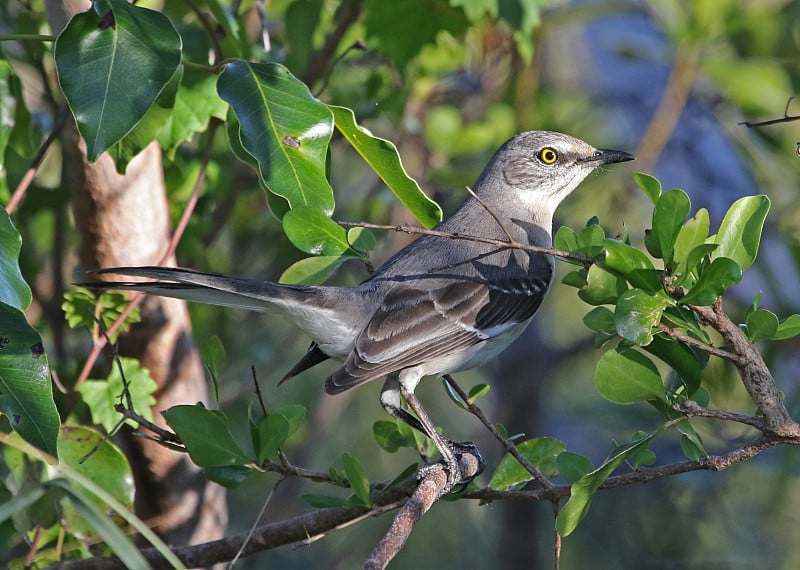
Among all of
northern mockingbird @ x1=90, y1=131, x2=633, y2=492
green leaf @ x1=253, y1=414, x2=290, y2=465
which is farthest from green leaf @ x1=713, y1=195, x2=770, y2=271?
green leaf @ x1=253, y1=414, x2=290, y2=465

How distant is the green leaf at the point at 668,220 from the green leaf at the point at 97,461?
195 centimetres

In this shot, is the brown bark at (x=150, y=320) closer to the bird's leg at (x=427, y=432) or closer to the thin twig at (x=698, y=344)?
the bird's leg at (x=427, y=432)

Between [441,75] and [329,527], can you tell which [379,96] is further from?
[329,527]

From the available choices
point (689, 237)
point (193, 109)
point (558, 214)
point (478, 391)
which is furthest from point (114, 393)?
point (558, 214)

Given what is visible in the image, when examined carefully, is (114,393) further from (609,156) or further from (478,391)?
(609,156)

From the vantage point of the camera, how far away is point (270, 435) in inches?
111

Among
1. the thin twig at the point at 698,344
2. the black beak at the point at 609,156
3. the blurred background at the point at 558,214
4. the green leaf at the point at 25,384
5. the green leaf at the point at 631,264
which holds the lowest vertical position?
the blurred background at the point at 558,214

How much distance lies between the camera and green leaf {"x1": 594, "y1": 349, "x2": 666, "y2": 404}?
249 centimetres

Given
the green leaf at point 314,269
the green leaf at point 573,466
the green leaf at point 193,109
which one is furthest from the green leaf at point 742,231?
the green leaf at point 193,109

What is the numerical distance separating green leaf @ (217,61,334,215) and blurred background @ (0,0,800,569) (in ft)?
5.70

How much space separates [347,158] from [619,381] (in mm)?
5962

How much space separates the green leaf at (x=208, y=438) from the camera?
281 centimetres

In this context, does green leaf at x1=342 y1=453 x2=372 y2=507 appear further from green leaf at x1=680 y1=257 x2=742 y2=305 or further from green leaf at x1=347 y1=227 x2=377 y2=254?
green leaf at x1=680 y1=257 x2=742 y2=305

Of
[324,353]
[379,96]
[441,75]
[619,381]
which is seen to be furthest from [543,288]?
[441,75]
